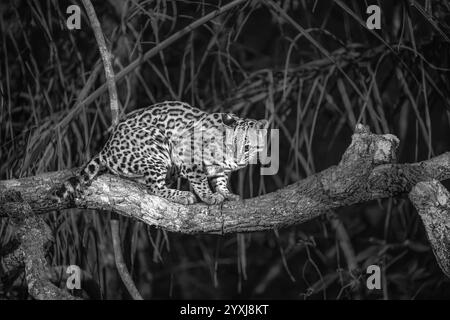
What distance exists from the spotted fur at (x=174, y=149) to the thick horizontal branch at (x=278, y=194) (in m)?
0.09

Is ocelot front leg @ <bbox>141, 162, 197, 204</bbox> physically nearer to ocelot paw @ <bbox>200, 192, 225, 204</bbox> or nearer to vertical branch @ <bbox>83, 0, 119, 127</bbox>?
ocelot paw @ <bbox>200, 192, 225, 204</bbox>

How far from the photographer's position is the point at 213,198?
4.34m

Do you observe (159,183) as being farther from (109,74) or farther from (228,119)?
(109,74)

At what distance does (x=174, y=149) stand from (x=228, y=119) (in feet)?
1.25

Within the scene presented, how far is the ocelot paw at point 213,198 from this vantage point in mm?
4315

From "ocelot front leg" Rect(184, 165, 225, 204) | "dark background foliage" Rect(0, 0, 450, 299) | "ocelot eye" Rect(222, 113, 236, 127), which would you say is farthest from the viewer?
"dark background foliage" Rect(0, 0, 450, 299)

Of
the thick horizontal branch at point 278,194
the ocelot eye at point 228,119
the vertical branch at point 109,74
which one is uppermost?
the vertical branch at point 109,74

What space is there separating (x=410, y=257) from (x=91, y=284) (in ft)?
15.4

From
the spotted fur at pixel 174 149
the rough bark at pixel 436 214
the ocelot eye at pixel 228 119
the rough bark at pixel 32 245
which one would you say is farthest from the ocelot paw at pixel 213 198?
the rough bark at pixel 436 214

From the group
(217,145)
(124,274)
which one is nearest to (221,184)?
(217,145)

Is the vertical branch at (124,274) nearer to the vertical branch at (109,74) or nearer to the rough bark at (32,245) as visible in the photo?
the rough bark at (32,245)

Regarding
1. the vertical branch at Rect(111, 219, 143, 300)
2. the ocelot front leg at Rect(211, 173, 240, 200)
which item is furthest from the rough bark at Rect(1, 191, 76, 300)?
the ocelot front leg at Rect(211, 173, 240, 200)

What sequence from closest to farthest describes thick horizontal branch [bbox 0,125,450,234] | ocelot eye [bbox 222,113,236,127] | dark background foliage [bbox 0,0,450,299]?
thick horizontal branch [bbox 0,125,450,234]
ocelot eye [bbox 222,113,236,127]
dark background foliage [bbox 0,0,450,299]

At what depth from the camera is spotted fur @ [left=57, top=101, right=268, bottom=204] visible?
14.1 feet
